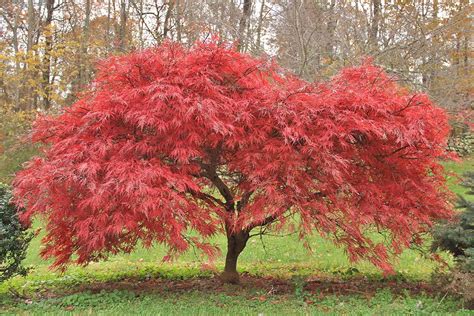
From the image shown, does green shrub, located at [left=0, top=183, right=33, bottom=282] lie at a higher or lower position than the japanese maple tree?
lower

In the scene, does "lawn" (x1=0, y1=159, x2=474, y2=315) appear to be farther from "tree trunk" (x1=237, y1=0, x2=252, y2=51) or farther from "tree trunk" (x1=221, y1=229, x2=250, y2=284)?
"tree trunk" (x1=237, y1=0, x2=252, y2=51)

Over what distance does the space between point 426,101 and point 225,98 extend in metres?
2.29

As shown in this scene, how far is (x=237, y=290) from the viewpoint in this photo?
5746 millimetres

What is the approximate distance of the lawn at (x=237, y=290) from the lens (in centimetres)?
477

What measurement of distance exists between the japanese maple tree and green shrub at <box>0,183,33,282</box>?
540 mm

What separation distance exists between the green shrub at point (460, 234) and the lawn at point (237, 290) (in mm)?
467

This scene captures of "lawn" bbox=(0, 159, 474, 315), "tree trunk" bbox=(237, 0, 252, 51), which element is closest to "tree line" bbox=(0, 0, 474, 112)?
"tree trunk" bbox=(237, 0, 252, 51)

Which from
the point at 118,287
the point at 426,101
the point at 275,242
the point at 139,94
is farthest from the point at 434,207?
the point at 275,242

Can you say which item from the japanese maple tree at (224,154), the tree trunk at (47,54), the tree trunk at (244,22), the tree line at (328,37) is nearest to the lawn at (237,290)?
the japanese maple tree at (224,154)

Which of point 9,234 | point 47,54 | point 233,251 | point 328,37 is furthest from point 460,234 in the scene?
point 47,54

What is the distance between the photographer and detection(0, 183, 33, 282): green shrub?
5.34 metres

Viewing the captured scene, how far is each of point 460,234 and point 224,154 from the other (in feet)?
8.71

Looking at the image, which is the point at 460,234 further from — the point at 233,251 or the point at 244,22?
the point at 244,22

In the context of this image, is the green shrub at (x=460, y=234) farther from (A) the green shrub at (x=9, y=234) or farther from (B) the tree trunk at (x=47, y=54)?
(B) the tree trunk at (x=47, y=54)
